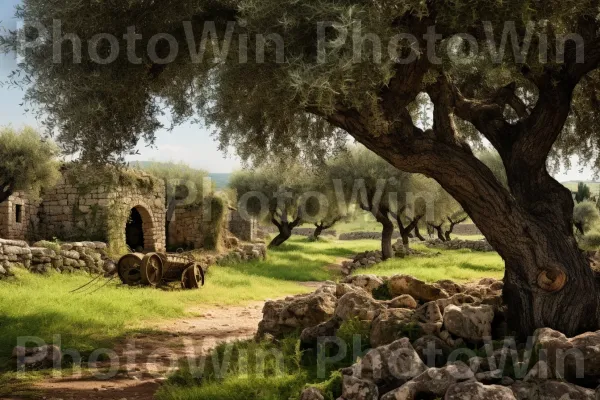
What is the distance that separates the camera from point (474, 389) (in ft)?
18.5

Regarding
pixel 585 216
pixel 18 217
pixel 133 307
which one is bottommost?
pixel 133 307

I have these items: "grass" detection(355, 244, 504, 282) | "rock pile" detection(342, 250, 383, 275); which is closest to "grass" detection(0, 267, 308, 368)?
"grass" detection(355, 244, 504, 282)

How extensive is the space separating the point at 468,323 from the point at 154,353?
5348mm

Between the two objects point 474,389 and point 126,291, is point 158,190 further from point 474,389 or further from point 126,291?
point 474,389

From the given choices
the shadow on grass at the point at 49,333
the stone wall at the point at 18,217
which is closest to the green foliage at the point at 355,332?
the shadow on grass at the point at 49,333

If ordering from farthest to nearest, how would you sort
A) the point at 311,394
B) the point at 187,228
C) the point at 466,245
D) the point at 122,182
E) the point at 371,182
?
the point at 466,245
the point at 371,182
the point at 187,228
the point at 122,182
the point at 311,394

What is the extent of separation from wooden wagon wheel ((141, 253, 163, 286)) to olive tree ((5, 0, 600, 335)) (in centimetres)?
766

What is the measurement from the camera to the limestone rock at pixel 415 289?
10.8 metres

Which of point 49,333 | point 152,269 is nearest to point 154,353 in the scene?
point 49,333

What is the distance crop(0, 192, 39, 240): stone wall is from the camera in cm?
2097

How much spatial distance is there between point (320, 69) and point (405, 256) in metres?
25.5

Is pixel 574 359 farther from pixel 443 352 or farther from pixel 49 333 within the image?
pixel 49 333

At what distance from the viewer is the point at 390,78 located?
27.3ft

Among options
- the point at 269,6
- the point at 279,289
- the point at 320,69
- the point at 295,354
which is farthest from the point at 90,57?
the point at 279,289
